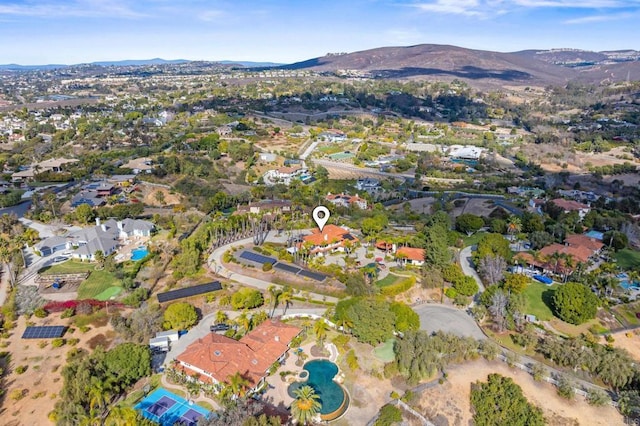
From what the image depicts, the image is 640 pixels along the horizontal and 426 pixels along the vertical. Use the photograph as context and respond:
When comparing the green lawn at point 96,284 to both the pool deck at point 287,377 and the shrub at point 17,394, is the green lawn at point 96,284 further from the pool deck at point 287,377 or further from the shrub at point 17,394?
the pool deck at point 287,377

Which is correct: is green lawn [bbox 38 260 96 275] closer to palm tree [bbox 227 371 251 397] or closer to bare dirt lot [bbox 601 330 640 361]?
palm tree [bbox 227 371 251 397]

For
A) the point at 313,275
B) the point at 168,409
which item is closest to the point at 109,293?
the point at 168,409

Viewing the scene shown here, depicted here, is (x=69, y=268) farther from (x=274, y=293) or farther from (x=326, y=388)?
(x=326, y=388)

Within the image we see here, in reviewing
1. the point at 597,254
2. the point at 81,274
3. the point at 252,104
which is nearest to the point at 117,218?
the point at 81,274

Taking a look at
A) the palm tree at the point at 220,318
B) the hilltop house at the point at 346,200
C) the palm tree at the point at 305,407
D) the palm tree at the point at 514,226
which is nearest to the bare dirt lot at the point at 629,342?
the palm tree at the point at 514,226

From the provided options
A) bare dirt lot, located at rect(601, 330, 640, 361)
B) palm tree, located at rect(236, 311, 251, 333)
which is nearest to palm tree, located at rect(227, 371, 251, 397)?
palm tree, located at rect(236, 311, 251, 333)
